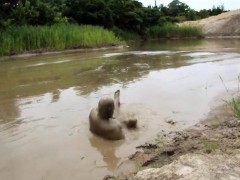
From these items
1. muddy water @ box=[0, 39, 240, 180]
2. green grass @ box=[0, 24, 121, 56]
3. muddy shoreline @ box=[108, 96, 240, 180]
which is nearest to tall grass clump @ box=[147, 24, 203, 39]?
green grass @ box=[0, 24, 121, 56]

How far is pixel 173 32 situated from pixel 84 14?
9320mm

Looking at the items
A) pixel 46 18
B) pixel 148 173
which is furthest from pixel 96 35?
pixel 148 173

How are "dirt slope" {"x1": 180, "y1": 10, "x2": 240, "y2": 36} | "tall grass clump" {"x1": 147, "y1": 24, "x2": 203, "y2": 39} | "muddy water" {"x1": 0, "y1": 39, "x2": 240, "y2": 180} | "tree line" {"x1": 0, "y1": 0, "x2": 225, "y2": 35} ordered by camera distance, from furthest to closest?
"dirt slope" {"x1": 180, "y1": 10, "x2": 240, "y2": 36}, "tall grass clump" {"x1": 147, "y1": 24, "x2": 203, "y2": 39}, "tree line" {"x1": 0, "y1": 0, "x2": 225, "y2": 35}, "muddy water" {"x1": 0, "y1": 39, "x2": 240, "y2": 180}

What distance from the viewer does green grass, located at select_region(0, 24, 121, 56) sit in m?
16.7

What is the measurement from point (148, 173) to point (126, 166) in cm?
95

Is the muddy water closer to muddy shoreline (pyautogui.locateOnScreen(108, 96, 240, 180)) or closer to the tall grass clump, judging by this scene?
muddy shoreline (pyautogui.locateOnScreen(108, 96, 240, 180))

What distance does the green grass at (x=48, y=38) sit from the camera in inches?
656

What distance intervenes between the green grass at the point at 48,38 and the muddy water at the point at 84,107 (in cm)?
376

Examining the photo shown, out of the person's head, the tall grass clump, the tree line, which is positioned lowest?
the tall grass clump

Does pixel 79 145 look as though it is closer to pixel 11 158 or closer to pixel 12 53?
pixel 11 158

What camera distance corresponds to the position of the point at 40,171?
439 cm

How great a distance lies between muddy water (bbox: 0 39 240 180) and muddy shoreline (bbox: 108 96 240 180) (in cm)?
28

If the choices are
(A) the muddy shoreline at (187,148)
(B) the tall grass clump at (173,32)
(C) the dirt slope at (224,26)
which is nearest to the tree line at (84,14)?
(B) the tall grass clump at (173,32)

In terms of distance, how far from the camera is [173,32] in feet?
109
